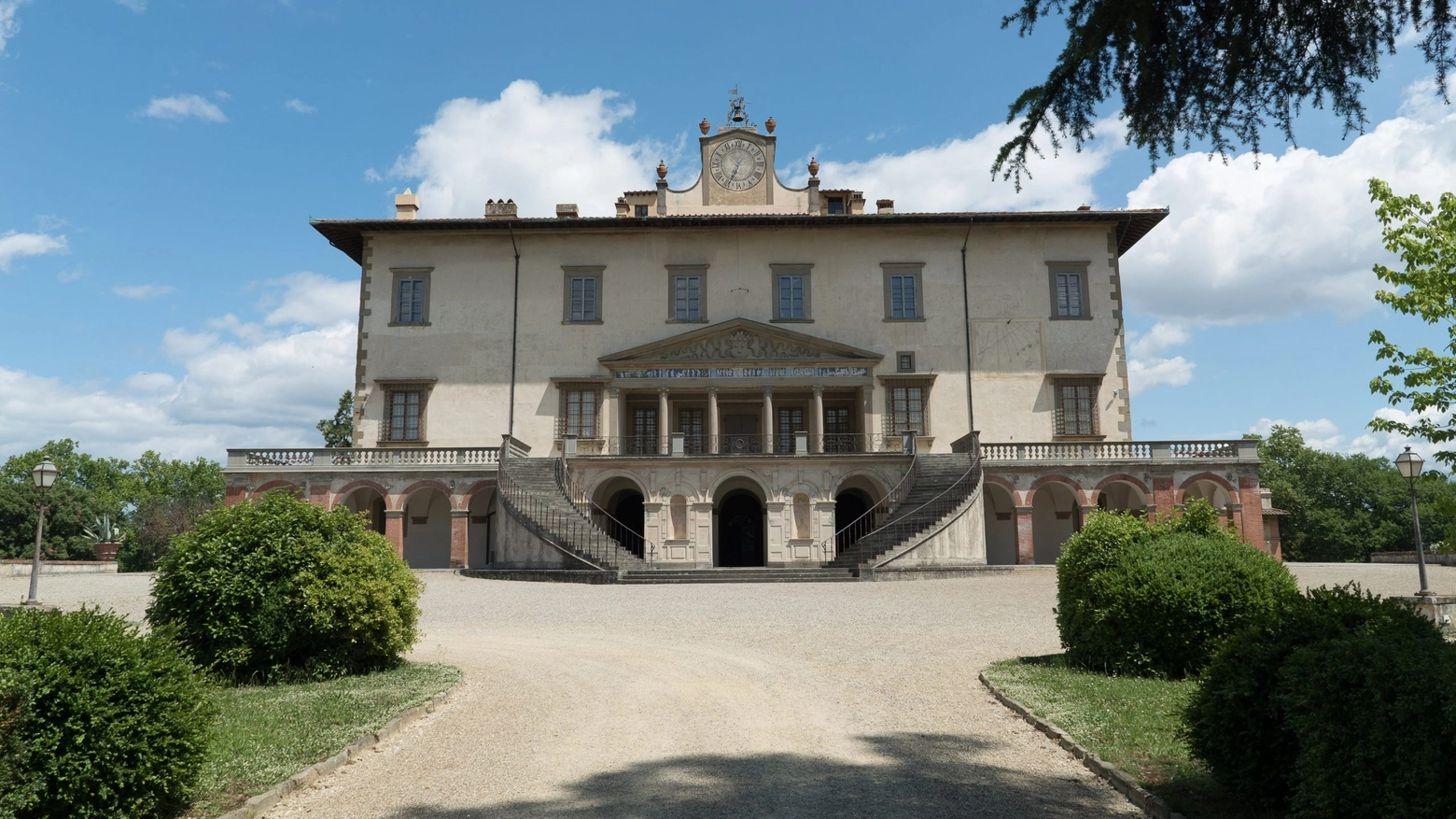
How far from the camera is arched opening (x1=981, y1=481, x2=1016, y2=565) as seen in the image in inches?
1312

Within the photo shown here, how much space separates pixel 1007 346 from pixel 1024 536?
23.1ft

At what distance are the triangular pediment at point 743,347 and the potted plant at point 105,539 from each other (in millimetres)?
30427

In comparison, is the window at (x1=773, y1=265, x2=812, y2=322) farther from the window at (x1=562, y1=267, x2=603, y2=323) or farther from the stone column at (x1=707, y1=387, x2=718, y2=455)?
the window at (x1=562, y1=267, x2=603, y2=323)

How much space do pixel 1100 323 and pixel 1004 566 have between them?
11.5m

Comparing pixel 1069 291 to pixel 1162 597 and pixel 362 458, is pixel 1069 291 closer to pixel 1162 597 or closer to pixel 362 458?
pixel 362 458

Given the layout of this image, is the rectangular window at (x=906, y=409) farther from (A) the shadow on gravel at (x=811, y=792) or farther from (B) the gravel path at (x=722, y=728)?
(A) the shadow on gravel at (x=811, y=792)

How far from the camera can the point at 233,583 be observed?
10266 millimetres

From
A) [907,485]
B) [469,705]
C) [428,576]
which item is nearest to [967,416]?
[907,485]

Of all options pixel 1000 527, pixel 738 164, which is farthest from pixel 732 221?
pixel 1000 527

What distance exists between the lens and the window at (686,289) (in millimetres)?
35031

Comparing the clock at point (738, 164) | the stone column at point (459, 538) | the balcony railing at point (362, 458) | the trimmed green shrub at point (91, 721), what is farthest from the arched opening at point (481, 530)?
the trimmed green shrub at point (91, 721)

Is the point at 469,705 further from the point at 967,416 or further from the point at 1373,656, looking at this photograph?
the point at 967,416

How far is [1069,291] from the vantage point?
34.8 m

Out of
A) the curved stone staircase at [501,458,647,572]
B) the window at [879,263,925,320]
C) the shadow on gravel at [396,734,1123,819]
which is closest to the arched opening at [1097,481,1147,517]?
the window at [879,263,925,320]
